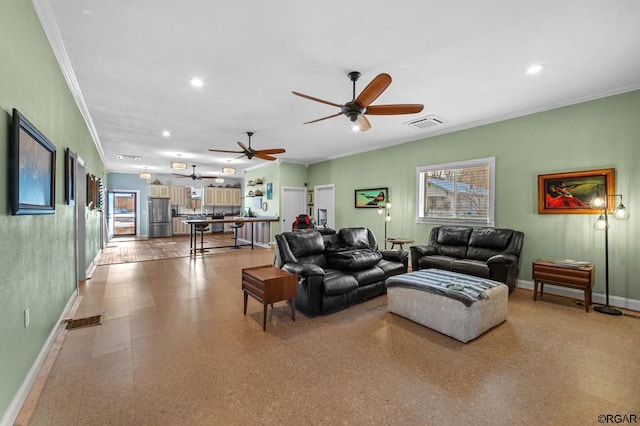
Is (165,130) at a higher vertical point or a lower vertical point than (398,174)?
higher

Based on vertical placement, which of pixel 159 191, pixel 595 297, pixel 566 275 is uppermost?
pixel 159 191

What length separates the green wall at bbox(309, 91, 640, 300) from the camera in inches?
145

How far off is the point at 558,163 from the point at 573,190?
0.46m

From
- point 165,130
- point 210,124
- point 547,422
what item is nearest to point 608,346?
point 547,422

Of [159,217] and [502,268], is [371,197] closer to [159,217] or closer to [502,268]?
[502,268]

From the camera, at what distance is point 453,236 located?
5.09m

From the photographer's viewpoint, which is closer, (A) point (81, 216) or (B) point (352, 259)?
(B) point (352, 259)

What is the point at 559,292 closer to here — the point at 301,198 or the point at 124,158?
the point at 301,198

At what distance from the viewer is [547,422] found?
67.9 inches

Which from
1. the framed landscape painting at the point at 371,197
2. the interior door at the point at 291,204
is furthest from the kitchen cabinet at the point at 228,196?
the framed landscape painting at the point at 371,197

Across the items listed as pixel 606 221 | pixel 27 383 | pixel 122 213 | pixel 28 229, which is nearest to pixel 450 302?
pixel 606 221

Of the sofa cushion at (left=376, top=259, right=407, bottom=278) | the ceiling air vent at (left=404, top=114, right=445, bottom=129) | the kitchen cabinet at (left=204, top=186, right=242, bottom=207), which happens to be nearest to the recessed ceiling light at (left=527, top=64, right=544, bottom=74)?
the ceiling air vent at (left=404, top=114, right=445, bottom=129)

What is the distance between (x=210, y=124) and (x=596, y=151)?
241 inches

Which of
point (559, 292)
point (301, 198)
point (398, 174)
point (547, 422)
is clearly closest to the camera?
point (547, 422)
